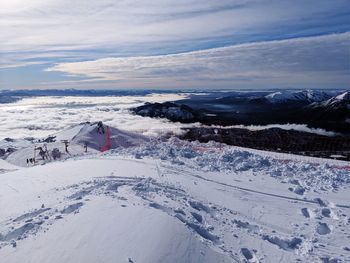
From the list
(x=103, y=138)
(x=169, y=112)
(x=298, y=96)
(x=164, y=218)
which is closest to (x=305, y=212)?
(x=164, y=218)

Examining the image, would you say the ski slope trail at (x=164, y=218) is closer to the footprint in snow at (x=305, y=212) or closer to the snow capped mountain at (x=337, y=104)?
the footprint in snow at (x=305, y=212)

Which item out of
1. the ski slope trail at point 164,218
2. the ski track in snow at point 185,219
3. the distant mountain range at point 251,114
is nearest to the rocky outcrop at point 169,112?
the distant mountain range at point 251,114

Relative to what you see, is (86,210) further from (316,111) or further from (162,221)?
(316,111)

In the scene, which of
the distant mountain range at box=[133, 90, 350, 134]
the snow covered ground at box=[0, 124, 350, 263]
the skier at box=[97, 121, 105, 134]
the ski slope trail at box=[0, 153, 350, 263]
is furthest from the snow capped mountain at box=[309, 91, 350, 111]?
the ski slope trail at box=[0, 153, 350, 263]

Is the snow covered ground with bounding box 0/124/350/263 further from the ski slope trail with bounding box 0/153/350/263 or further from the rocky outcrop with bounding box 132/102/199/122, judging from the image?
the rocky outcrop with bounding box 132/102/199/122

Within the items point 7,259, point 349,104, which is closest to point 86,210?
point 7,259
